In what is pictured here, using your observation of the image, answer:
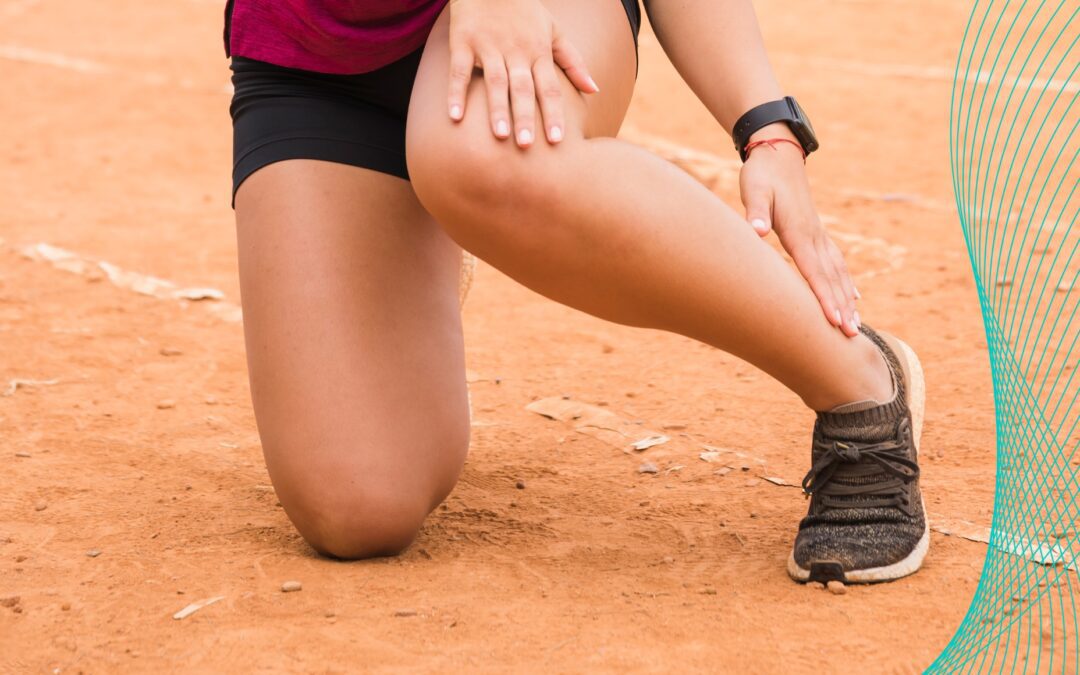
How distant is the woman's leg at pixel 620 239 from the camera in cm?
160

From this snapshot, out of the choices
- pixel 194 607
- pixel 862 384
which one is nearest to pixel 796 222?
pixel 862 384

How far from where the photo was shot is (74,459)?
7.56 feet

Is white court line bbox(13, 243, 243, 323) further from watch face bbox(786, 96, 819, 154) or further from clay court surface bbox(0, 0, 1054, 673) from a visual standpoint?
watch face bbox(786, 96, 819, 154)

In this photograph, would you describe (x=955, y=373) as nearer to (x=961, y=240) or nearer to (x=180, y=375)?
(x=961, y=240)

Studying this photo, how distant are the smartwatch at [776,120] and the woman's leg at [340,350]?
1.80 ft

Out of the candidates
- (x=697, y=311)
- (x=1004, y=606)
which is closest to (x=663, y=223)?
(x=697, y=311)

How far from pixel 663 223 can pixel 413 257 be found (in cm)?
55

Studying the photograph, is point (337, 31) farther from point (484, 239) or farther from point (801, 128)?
point (801, 128)

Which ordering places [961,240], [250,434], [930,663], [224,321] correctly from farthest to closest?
[961,240], [224,321], [250,434], [930,663]

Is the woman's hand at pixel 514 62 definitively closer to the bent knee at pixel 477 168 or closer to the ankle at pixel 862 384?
the bent knee at pixel 477 168

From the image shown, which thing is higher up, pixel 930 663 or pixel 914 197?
pixel 914 197

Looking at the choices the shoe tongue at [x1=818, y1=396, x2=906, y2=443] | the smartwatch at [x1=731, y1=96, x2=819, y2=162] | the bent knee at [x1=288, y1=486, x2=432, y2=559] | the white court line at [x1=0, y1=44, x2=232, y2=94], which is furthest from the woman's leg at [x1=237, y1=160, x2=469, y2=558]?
the white court line at [x1=0, y1=44, x2=232, y2=94]

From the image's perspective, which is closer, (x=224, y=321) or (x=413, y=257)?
(x=413, y=257)

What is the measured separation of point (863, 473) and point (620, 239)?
50 centimetres
